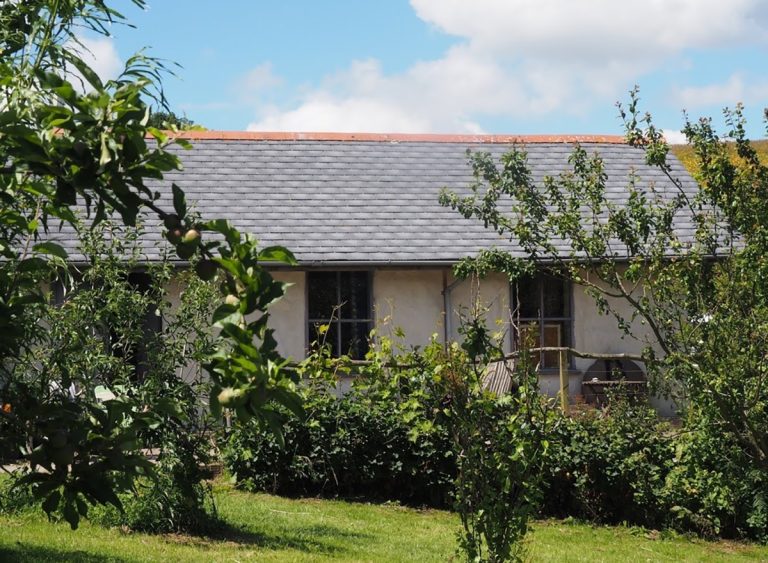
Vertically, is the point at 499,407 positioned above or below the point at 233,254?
below

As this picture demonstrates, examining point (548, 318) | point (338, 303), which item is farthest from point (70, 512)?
point (548, 318)

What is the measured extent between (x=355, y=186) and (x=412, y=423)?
8.36m

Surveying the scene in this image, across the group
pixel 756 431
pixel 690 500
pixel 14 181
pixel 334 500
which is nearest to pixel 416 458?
pixel 334 500

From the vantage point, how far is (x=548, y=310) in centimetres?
1720

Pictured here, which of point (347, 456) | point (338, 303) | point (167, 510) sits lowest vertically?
point (167, 510)

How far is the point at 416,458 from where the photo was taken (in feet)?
36.2

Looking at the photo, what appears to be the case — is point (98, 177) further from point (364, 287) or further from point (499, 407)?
point (364, 287)

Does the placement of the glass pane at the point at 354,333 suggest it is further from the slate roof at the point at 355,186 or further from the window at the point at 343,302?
the slate roof at the point at 355,186

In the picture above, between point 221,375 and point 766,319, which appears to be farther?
point 766,319

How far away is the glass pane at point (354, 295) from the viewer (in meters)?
16.7

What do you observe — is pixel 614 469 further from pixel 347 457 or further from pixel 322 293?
pixel 322 293

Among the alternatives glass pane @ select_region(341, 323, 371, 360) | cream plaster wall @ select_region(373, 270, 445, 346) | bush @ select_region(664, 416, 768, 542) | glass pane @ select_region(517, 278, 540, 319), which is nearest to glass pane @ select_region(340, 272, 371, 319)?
glass pane @ select_region(341, 323, 371, 360)

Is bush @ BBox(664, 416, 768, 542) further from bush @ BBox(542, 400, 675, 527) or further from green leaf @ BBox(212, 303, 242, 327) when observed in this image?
green leaf @ BBox(212, 303, 242, 327)

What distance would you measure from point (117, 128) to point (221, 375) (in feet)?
2.08
